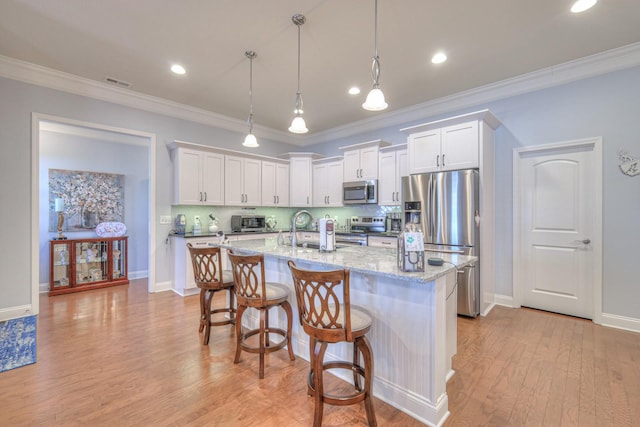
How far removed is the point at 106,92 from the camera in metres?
4.03

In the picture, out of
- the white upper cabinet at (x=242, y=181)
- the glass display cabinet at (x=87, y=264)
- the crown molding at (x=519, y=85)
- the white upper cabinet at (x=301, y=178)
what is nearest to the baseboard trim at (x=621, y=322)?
the crown molding at (x=519, y=85)

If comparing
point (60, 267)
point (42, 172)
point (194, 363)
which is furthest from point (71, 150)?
point (194, 363)

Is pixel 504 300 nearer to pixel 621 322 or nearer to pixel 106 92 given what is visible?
pixel 621 322

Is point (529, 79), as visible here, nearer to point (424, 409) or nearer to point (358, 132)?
point (358, 132)

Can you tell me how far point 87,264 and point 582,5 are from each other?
736cm

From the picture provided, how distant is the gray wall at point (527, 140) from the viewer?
10.2 ft

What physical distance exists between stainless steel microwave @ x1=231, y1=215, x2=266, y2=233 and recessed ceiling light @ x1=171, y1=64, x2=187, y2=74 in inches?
103

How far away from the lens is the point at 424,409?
69.1 inches

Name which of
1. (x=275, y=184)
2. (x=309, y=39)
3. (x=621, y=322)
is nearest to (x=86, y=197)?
(x=275, y=184)

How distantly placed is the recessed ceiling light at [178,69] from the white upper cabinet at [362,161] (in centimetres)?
298

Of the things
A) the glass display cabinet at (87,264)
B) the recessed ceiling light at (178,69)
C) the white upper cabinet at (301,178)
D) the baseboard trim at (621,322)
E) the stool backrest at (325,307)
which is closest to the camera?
the stool backrest at (325,307)

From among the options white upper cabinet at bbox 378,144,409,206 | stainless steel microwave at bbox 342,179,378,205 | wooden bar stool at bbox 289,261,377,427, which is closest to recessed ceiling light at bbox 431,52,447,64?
white upper cabinet at bbox 378,144,409,206

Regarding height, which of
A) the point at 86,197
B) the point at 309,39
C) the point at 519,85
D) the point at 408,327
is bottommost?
the point at 408,327

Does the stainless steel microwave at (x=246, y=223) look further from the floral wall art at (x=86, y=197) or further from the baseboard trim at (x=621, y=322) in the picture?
the baseboard trim at (x=621, y=322)
